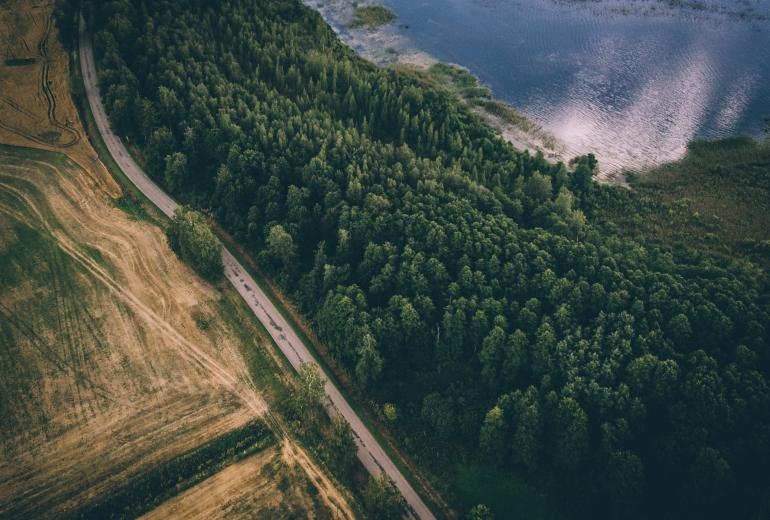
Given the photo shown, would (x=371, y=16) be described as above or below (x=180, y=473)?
above

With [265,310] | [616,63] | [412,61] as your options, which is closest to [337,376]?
[265,310]

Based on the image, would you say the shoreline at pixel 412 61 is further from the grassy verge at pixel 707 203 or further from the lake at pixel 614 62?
the grassy verge at pixel 707 203

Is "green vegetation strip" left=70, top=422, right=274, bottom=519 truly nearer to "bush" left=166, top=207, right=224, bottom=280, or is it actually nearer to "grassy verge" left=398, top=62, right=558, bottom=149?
"bush" left=166, top=207, right=224, bottom=280

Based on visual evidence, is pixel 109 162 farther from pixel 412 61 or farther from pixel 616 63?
pixel 616 63

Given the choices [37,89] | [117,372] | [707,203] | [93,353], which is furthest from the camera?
[37,89]

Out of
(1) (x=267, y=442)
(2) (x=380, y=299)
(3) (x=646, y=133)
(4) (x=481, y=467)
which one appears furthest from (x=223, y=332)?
(3) (x=646, y=133)

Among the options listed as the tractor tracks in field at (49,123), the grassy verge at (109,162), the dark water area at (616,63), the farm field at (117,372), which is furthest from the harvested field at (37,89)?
the dark water area at (616,63)

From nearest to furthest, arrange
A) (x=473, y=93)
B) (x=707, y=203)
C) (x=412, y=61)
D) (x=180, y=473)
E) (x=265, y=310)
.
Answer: (x=180, y=473), (x=265, y=310), (x=707, y=203), (x=473, y=93), (x=412, y=61)
